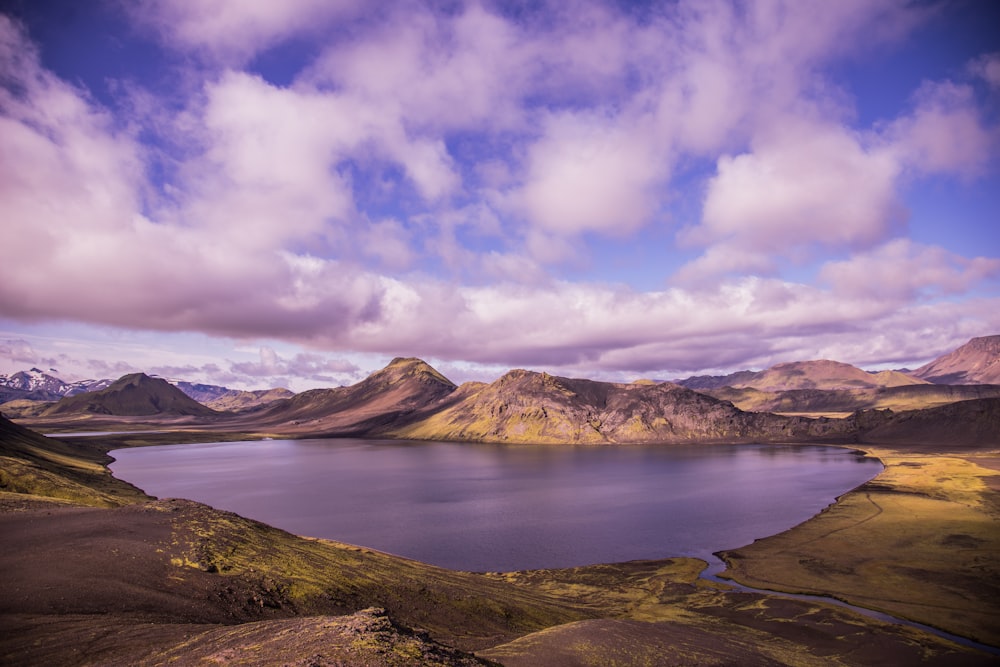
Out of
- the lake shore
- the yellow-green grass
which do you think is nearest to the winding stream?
the yellow-green grass

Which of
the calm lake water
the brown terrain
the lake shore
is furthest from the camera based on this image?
the calm lake water

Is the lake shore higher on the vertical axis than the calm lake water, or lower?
higher

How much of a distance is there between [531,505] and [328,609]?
86.1 metres

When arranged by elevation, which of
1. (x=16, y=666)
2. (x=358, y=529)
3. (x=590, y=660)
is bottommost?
(x=358, y=529)

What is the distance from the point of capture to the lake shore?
23125 mm

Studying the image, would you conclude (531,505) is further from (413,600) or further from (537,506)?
(413,600)

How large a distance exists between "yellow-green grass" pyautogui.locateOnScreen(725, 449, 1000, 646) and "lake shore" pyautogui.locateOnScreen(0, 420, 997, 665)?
353 centimetres

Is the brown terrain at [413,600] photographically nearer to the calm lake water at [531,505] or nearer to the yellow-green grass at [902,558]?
the yellow-green grass at [902,558]

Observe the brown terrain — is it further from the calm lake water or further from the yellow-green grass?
the calm lake water

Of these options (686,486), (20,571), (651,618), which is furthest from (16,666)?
(686,486)

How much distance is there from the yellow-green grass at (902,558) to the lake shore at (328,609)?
353 centimetres

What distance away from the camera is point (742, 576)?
65.8 m

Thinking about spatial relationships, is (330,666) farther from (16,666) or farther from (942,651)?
(942,651)

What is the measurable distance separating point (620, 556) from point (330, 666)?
65949mm
